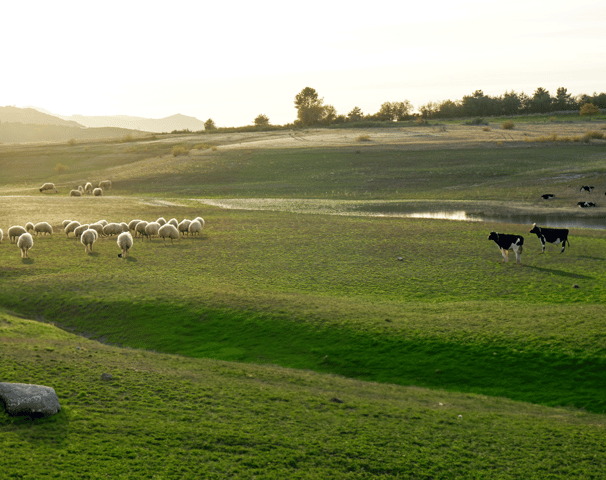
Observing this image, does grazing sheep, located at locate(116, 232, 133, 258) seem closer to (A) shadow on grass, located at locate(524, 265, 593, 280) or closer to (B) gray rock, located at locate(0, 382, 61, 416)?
(B) gray rock, located at locate(0, 382, 61, 416)

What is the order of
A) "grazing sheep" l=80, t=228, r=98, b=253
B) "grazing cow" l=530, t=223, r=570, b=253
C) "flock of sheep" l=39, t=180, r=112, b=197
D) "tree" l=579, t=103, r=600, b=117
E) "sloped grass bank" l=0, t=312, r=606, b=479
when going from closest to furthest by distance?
"sloped grass bank" l=0, t=312, r=606, b=479
"grazing cow" l=530, t=223, r=570, b=253
"grazing sheep" l=80, t=228, r=98, b=253
"flock of sheep" l=39, t=180, r=112, b=197
"tree" l=579, t=103, r=600, b=117

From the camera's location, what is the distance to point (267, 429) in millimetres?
11039

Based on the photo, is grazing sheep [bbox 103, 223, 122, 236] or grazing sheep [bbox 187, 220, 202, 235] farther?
grazing sheep [bbox 187, 220, 202, 235]

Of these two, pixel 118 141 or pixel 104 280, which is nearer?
pixel 104 280

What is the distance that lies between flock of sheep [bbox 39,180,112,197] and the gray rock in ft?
191

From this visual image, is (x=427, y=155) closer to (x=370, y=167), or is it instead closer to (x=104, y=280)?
(x=370, y=167)

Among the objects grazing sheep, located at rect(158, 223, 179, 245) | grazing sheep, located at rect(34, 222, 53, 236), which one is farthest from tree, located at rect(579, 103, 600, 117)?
grazing sheep, located at rect(34, 222, 53, 236)

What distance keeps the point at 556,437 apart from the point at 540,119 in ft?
403

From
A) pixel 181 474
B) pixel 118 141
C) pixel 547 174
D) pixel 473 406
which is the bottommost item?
pixel 473 406

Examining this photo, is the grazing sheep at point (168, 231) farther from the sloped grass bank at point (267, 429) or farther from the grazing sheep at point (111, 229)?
the sloped grass bank at point (267, 429)

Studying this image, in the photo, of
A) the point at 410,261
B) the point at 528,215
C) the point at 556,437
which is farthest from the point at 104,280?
the point at 528,215

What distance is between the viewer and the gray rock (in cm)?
1020

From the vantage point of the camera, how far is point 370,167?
245 ft

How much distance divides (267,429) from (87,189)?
2560 inches
